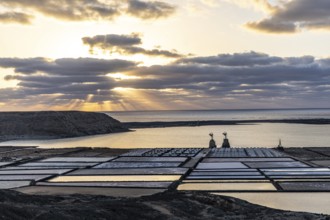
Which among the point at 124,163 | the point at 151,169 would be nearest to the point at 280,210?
the point at 151,169

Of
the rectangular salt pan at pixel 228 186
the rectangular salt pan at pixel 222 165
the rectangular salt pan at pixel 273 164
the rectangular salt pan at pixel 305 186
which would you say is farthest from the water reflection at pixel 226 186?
the rectangular salt pan at pixel 273 164

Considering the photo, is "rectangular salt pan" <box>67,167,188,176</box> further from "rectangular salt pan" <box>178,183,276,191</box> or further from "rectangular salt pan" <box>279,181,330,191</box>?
"rectangular salt pan" <box>279,181,330,191</box>

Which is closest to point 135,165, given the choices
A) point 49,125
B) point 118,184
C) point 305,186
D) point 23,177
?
point 23,177

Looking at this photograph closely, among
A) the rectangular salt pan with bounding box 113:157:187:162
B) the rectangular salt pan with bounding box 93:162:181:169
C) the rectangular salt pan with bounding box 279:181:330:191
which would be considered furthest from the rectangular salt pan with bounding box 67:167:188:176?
the rectangular salt pan with bounding box 279:181:330:191

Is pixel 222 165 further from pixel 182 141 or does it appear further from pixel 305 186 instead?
pixel 182 141

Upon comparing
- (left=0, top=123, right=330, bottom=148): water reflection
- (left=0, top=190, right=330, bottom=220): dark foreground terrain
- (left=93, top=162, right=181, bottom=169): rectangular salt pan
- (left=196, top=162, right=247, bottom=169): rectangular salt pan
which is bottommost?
(left=0, top=123, right=330, bottom=148): water reflection

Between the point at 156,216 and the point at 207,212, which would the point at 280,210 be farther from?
the point at 156,216

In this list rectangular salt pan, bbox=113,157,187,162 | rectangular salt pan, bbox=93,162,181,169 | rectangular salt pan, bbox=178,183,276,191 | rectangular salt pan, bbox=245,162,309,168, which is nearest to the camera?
rectangular salt pan, bbox=178,183,276,191
